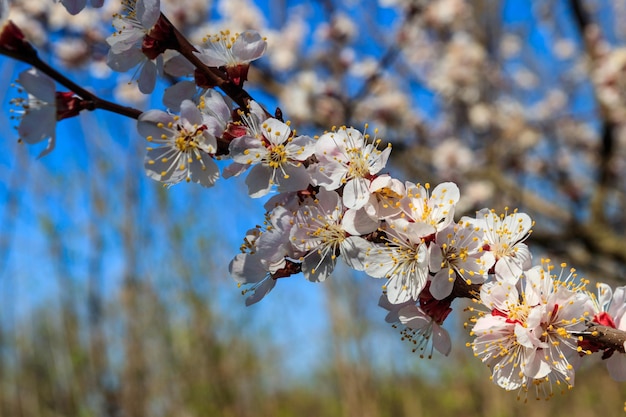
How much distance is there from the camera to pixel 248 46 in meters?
0.84

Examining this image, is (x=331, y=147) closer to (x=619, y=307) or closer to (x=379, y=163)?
(x=379, y=163)

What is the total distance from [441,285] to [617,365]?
11.9 inches

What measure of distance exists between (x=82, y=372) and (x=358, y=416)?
150 centimetres

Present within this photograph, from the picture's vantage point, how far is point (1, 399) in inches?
119

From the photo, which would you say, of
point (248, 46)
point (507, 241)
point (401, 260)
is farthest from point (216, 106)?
point (507, 241)

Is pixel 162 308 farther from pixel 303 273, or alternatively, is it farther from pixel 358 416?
pixel 303 273

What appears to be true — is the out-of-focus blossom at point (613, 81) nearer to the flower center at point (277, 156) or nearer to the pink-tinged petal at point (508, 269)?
the pink-tinged petal at point (508, 269)

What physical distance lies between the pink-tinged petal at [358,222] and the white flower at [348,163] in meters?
0.02

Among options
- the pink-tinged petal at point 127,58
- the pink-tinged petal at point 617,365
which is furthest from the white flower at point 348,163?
the pink-tinged petal at point 617,365

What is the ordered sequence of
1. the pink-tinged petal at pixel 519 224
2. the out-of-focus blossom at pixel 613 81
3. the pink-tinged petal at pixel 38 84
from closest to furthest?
the pink-tinged petal at pixel 38 84, the pink-tinged petal at pixel 519 224, the out-of-focus blossom at pixel 613 81

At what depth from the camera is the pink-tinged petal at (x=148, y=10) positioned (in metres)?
0.76

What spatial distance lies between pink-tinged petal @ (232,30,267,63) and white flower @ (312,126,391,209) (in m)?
0.19

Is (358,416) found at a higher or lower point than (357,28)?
lower

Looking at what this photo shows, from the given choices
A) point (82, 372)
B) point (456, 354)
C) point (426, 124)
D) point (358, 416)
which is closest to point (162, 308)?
point (82, 372)
